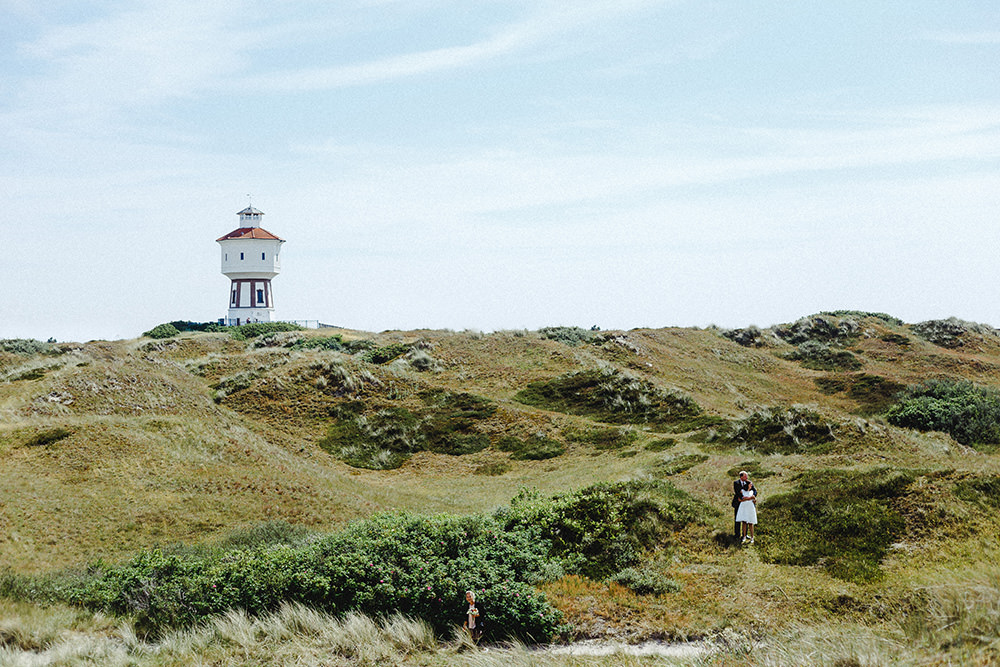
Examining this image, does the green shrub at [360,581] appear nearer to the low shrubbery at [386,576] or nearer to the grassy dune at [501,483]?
the low shrubbery at [386,576]

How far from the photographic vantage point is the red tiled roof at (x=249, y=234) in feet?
298

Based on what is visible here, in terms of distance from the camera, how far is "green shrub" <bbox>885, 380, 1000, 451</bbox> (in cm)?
3394

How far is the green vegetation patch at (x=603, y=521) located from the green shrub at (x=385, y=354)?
36.0m

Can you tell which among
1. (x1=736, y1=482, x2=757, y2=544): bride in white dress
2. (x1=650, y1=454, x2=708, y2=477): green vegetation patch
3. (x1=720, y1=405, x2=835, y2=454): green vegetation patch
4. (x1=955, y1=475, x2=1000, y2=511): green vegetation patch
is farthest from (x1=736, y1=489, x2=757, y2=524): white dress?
(x1=720, y1=405, x2=835, y2=454): green vegetation patch

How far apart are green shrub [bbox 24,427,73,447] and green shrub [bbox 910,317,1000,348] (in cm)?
7458

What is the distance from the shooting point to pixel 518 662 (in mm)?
10883

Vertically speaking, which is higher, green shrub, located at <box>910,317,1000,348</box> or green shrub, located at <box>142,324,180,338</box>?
green shrub, located at <box>910,317,1000,348</box>

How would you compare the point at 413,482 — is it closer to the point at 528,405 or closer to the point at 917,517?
the point at 528,405

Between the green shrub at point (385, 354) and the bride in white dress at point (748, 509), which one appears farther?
the green shrub at point (385, 354)

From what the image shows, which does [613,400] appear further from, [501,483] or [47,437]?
[47,437]

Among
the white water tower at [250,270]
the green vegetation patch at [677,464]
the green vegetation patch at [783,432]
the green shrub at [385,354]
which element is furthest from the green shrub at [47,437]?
the white water tower at [250,270]

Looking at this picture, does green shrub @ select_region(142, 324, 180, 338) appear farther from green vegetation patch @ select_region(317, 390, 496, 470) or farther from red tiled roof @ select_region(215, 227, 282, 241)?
green vegetation patch @ select_region(317, 390, 496, 470)

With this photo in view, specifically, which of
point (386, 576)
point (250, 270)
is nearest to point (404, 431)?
point (386, 576)

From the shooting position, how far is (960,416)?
1406 inches
